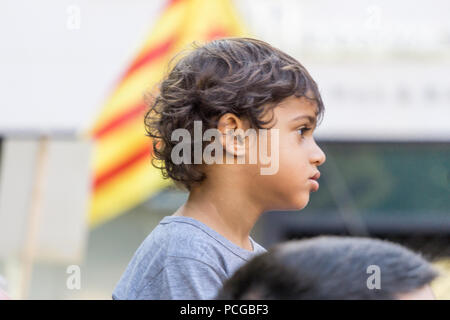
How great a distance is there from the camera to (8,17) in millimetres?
5043

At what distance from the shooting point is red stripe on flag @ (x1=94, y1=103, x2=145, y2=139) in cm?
418

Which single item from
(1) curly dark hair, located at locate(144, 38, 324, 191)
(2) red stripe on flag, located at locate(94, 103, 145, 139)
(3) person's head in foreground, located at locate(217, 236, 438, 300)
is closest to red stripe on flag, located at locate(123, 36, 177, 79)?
(2) red stripe on flag, located at locate(94, 103, 145, 139)

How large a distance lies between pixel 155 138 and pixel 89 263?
14.4 ft

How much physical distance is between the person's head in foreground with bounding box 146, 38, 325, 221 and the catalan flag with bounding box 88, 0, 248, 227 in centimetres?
296

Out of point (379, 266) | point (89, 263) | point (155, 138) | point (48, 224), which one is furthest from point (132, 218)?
point (379, 266)

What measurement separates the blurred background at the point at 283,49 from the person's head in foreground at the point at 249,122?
10.2ft

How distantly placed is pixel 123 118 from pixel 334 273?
3710mm

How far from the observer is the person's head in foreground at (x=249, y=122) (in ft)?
3.59

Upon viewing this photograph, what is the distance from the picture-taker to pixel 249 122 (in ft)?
3.64

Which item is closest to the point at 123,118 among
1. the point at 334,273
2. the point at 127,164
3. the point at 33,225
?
the point at 127,164

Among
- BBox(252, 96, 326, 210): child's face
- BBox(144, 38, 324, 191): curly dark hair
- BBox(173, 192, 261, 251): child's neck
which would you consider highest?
BBox(144, 38, 324, 191): curly dark hair

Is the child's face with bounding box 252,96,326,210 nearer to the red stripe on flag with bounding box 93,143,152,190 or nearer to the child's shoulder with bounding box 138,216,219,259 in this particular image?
the child's shoulder with bounding box 138,216,219,259

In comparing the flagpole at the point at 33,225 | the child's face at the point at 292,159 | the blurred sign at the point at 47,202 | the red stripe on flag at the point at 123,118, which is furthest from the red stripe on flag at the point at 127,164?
the child's face at the point at 292,159

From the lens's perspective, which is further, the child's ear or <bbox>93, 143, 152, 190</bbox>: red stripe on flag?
<bbox>93, 143, 152, 190</bbox>: red stripe on flag
